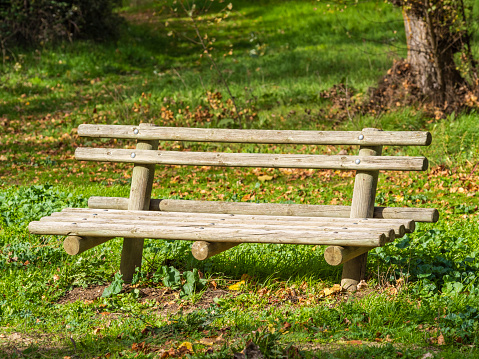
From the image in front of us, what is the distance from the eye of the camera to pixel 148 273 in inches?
189

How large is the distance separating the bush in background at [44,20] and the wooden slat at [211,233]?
37.9 ft

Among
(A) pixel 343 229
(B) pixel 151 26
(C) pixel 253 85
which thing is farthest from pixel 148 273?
(B) pixel 151 26

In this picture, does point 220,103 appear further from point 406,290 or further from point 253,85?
point 406,290

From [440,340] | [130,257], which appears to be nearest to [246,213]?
[130,257]

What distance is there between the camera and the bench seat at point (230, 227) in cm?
365

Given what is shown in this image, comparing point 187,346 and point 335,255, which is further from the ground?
point 335,255

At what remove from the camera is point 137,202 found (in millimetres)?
4688

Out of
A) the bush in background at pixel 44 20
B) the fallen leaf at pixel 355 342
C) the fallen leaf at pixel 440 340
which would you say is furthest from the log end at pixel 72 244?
the bush in background at pixel 44 20

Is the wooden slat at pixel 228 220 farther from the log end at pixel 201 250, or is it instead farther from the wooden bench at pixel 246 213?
the log end at pixel 201 250

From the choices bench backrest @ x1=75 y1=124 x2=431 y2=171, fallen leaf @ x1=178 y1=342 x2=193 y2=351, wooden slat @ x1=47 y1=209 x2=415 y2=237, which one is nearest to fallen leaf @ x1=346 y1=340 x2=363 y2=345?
wooden slat @ x1=47 y1=209 x2=415 y2=237

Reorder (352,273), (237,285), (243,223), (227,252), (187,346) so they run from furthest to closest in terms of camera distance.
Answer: (227,252) → (237,285) → (352,273) → (243,223) → (187,346)

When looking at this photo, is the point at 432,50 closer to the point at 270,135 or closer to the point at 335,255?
the point at 270,135

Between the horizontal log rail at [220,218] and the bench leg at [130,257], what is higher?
the horizontal log rail at [220,218]

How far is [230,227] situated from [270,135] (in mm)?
935
